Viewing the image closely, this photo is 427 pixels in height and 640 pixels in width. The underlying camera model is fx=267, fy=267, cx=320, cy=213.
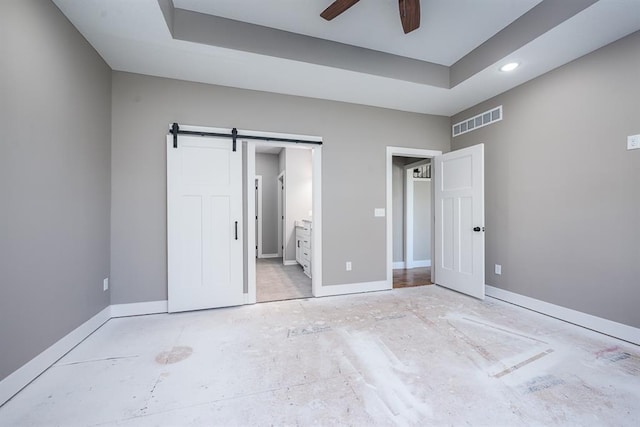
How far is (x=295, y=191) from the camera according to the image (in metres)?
5.88

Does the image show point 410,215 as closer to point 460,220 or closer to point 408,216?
point 408,216

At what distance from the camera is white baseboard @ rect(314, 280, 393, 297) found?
3510 millimetres

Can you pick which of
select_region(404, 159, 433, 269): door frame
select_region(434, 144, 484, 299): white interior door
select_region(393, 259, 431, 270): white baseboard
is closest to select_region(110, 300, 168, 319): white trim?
select_region(434, 144, 484, 299): white interior door

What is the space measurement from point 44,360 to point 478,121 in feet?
16.5

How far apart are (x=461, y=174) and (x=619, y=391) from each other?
2.54m

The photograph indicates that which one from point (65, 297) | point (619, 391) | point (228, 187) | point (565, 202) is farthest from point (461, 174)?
point (65, 297)

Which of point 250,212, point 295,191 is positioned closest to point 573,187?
point 250,212

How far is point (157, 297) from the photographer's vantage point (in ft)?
9.55

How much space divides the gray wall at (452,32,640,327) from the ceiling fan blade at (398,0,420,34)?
6.16 feet

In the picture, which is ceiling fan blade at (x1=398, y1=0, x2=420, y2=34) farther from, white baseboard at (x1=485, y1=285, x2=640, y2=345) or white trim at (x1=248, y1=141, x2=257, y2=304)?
white baseboard at (x1=485, y1=285, x2=640, y2=345)

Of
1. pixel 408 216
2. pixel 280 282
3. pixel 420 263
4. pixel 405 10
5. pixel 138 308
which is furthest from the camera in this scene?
pixel 420 263

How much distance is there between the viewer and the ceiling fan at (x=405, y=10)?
1.87 metres

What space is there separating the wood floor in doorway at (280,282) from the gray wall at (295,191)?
0.62 meters

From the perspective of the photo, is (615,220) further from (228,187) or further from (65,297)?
(65,297)
